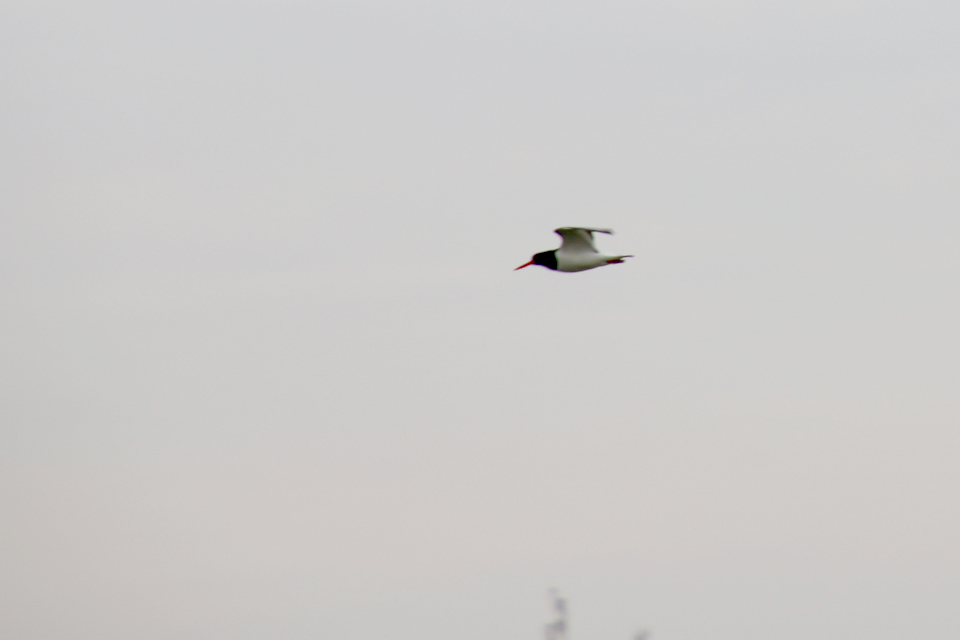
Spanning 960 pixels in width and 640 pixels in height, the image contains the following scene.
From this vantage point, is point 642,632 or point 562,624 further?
point 642,632

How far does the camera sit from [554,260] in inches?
2520

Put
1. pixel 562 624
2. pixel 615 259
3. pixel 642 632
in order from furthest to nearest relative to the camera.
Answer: pixel 642 632, pixel 562 624, pixel 615 259

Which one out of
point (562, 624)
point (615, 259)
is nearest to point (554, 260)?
point (615, 259)

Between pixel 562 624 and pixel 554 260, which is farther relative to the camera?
pixel 562 624

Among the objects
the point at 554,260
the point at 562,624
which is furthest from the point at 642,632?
the point at 554,260

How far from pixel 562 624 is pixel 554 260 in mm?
110382

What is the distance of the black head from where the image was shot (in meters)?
64.1

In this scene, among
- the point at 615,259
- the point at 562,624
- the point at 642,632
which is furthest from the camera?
the point at 642,632

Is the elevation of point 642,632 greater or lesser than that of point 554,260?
lesser

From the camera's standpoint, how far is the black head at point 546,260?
210 ft

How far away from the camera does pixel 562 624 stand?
169 metres

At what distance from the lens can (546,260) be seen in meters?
64.4

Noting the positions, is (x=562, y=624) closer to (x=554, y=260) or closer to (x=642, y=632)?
(x=642, y=632)

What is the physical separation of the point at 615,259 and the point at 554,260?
10.6ft
